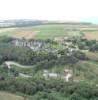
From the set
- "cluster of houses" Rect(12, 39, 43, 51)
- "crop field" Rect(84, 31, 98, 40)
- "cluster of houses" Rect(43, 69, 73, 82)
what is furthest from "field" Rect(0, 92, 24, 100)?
"crop field" Rect(84, 31, 98, 40)

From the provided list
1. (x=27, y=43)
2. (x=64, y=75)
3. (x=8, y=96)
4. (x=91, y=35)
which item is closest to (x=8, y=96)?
(x=8, y=96)

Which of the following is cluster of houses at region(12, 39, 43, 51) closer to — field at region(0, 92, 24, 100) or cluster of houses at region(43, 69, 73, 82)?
cluster of houses at region(43, 69, 73, 82)

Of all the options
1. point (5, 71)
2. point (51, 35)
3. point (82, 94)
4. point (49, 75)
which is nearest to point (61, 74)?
point (49, 75)

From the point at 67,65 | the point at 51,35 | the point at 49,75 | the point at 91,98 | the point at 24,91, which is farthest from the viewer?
the point at 51,35

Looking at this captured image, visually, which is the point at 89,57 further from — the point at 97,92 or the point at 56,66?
the point at 97,92

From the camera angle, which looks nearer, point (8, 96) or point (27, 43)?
point (8, 96)

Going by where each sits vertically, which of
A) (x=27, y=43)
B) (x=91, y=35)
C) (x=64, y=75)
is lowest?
(x=27, y=43)

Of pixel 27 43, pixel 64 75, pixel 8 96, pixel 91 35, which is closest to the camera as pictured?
pixel 8 96

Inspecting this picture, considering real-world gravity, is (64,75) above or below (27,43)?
above

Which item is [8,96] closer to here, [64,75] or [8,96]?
[8,96]

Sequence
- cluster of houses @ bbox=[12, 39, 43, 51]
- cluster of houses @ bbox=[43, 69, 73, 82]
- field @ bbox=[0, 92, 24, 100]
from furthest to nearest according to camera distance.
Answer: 1. cluster of houses @ bbox=[12, 39, 43, 51]
2. cluster of houses @ bbox=[43, 69, 73, 82]
3. field @ bbox=[0, 92, 24, 100]

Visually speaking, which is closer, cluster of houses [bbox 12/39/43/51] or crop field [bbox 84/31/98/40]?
cluster of houses [bbox 12/39/43/51]
